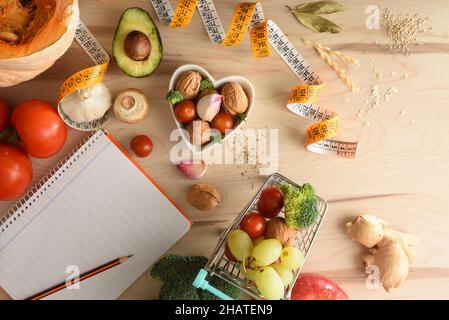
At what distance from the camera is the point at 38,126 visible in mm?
1170

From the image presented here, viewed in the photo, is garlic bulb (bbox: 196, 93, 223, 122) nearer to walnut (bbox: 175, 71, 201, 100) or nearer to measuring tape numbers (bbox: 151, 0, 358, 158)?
walnut (bbox: 175, 71, 201, 100)

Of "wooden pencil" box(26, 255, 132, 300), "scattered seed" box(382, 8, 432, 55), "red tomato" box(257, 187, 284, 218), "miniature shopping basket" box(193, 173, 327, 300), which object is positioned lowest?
"wooden pencil" box(26, 255, 132, 300)

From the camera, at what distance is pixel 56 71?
1.27 m

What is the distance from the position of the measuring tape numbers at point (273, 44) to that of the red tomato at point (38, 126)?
1.45 feet

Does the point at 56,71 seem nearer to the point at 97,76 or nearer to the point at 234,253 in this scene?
the point at 97,76

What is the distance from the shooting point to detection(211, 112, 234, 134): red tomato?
4.03 feet

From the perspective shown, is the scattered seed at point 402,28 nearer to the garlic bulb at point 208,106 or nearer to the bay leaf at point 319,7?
the bay leaf at point 319,7

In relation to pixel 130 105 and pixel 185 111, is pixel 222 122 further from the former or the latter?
pixel 130 105

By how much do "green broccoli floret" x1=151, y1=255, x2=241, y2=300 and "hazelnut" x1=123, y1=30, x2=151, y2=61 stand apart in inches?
23.1

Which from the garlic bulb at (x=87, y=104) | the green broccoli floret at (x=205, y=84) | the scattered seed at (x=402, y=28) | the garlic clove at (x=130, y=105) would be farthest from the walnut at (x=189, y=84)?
the scattered seed at (x=402, y=28)

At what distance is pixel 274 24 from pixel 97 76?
1.81ft

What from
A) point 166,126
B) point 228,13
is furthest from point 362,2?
point 166,126

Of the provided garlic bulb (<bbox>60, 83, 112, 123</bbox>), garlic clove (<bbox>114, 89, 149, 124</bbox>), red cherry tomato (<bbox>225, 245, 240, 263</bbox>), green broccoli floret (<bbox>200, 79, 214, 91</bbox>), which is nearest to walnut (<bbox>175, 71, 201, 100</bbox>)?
green broccoli floret (<bbox>200, 79, 214, 91</bbox>)
